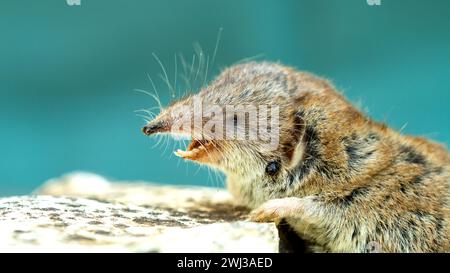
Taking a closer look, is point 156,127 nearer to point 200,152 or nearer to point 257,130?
point 200,152

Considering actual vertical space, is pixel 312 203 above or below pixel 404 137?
below

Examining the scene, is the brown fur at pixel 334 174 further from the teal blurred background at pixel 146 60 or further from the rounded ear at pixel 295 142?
the teal blurred background at pixel 146 60

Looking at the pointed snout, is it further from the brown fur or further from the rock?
the rock

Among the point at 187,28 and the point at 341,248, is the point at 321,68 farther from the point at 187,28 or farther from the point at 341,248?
the point at 341,248

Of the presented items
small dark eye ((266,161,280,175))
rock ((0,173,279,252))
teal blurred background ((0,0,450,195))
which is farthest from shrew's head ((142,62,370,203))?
teal blurred background ((0,0,450,195))

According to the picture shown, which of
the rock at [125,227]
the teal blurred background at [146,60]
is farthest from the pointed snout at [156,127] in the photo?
the teal blurred background at [146,60]

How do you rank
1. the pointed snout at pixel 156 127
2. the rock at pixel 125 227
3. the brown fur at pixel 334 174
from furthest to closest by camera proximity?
1. the pointed snout at pixel 156 127
2. the brown fur at pixel 334 174
3. the rock at pixel 125 227
